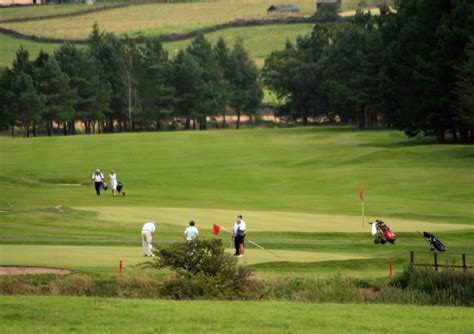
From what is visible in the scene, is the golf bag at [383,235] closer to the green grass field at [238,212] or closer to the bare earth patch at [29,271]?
the green grass field at [238,212]

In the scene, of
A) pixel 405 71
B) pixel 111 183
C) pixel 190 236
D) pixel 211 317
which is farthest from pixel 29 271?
pixel 405 71

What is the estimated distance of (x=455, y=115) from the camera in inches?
3888

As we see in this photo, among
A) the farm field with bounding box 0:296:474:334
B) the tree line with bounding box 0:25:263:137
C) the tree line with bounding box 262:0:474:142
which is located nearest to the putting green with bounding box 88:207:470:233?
the farm field with bounding box 0:296:474:334

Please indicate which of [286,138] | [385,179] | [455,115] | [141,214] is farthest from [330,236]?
[286,138]

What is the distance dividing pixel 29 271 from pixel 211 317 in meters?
10.8

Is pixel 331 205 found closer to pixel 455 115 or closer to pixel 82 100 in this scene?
pixel 455 115

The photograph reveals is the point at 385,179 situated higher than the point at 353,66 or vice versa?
the point at 353,66

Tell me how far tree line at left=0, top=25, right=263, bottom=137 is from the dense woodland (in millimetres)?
179

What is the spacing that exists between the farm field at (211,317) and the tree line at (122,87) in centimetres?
12082

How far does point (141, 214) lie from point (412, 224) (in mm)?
12827

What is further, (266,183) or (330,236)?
(266,183)

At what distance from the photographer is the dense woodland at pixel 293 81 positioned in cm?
10138

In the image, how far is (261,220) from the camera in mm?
53219

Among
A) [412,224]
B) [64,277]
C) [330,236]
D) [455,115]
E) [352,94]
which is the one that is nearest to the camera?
[64,277]
